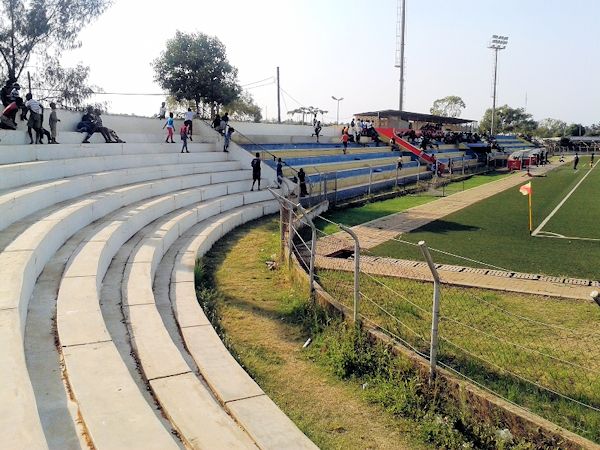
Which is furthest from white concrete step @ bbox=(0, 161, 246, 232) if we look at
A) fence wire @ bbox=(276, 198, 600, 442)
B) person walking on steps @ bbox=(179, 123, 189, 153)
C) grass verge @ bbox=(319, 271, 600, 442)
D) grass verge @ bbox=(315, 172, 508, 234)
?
grass verge @ bbox=(319, 271, 600, 442)

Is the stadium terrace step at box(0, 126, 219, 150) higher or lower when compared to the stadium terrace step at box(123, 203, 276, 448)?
higher

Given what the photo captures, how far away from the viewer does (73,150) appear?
1274cm

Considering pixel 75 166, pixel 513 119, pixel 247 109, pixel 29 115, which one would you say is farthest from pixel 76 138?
pixel 513 119

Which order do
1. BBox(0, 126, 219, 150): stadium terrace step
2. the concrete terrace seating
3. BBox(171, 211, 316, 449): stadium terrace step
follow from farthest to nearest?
1. BBox(0, 126, 219, 150): stadium terrace step
2. BBox(171, 211, 316, 449): stadium terrace step
3. the concrete terrace seating

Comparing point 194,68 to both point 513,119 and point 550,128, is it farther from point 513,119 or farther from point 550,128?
point 550,128

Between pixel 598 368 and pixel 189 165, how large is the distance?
13085 millimetres

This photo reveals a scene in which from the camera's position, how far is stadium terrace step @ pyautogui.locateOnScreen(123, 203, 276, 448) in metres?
3.47

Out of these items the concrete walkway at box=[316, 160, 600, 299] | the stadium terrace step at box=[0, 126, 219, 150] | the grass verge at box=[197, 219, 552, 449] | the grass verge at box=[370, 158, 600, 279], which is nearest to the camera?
the grass verge at box=[197, 219, 552, 449]

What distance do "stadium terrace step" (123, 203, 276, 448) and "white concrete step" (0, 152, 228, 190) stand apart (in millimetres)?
3076

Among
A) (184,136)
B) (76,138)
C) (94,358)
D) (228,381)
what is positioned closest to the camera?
(94,358)

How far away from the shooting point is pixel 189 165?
1614cm

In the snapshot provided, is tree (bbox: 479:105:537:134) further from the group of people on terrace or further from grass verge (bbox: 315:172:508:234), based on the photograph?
the group of people on terrace

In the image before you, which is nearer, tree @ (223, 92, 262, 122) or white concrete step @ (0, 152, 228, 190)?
white concrete step @ (0, 152, 228, 190)

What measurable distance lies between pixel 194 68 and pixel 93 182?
3047cm
